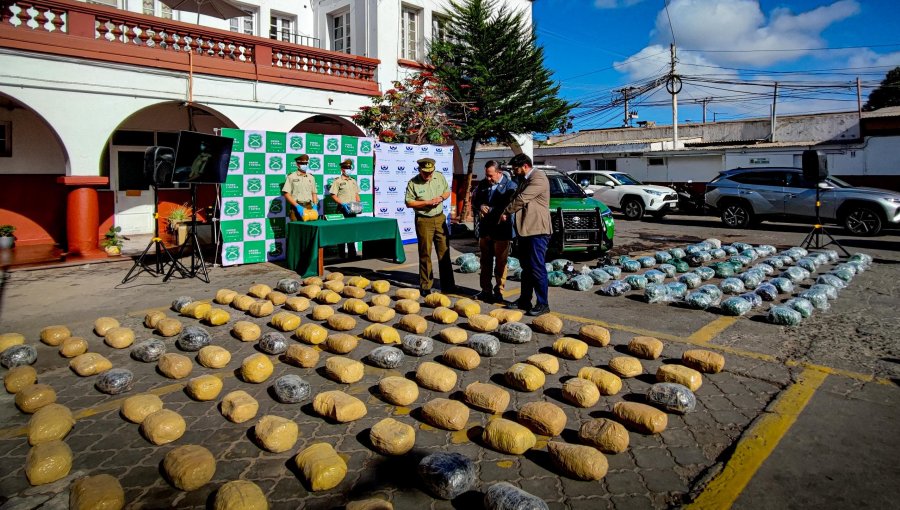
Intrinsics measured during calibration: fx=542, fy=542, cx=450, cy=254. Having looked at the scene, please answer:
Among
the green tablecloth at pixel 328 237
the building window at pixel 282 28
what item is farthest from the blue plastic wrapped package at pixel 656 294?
the building window at pixel 282 28

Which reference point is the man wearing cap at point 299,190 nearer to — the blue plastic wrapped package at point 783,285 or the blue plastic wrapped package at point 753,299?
the blue plastic wrapped package at point 753,299

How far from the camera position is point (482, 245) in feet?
24.0

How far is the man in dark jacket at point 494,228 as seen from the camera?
704 cm

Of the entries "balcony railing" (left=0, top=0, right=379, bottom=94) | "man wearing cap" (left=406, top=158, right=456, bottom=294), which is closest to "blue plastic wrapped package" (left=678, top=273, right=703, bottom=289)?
"man wearing cap" (left=406, top=158, right=456, bottom=294)

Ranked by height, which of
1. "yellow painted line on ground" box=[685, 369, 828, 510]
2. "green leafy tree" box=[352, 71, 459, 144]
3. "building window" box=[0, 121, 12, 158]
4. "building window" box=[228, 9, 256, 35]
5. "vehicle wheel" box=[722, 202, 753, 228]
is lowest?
"yellow painted line on ground" box=[685, 369, 828, 510]

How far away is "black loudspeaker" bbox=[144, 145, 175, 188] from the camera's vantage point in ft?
29.5

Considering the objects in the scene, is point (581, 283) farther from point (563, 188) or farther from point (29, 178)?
point (29, 178)

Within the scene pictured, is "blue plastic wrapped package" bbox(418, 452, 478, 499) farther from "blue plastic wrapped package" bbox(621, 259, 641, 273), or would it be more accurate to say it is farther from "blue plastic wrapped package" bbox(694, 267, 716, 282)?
"blue plastic wrapped package" bbox(621, 259, 641, 273)

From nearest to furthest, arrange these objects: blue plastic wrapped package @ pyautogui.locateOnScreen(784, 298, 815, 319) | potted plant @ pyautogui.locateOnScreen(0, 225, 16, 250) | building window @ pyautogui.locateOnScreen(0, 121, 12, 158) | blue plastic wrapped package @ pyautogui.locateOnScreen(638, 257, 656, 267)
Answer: blue plastic wrapped package @ pyautogui.locateOnScreen(784, 298, 815, 319) < blue plastic wrapped package @ pyautogui.locateOnScreen(638, 257, 656, 267) < potted plant @ pyautogui.locateOnScreen(0, 225, 16, 250) < building window @ pyautogui.locateOnScreen(0, 121, 12, 158)

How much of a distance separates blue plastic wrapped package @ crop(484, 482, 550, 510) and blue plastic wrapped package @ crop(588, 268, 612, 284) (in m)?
6.04

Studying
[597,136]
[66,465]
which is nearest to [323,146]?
[66,465]

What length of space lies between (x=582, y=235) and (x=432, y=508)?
Answer: 8.24 m

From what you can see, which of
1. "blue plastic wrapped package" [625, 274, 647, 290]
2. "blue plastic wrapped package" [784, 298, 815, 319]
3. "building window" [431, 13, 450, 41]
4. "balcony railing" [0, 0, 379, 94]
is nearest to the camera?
"blue plastic wrapped package" [784, 298, 815, 319]

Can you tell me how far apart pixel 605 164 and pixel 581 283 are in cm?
2492
